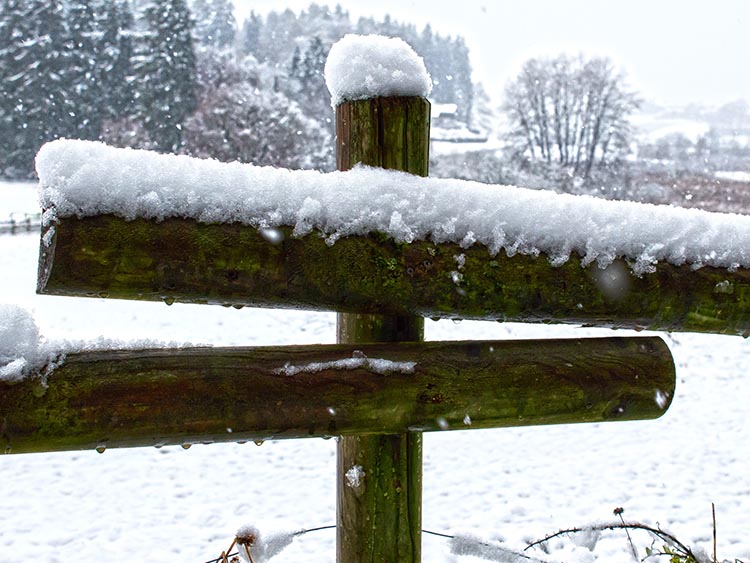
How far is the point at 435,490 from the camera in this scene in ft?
20.2

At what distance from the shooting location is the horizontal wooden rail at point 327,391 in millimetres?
1301

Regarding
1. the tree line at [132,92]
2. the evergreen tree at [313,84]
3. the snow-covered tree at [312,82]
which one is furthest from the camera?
the snow-covered tree at [312,82]

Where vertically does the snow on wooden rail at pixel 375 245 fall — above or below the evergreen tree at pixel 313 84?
below

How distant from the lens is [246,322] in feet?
38.8

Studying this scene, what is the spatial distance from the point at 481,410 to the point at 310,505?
4694 millimetres

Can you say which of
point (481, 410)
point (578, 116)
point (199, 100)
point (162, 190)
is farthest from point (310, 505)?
point (578, 116)

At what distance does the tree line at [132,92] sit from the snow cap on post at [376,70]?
25.7 m

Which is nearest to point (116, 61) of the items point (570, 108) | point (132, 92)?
point (132, 92)

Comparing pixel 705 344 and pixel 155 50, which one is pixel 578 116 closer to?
pixel 155 50

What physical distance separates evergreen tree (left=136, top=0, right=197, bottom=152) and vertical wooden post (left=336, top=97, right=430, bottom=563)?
31.4 metres

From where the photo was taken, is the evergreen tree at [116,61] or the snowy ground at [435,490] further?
the evergreen tree at [116,61]

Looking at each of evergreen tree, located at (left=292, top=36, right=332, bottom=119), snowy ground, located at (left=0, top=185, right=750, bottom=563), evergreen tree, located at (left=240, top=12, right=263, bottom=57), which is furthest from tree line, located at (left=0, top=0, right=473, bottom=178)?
evergreen tree, located at (left=240, top=12, right=263, bottom=57)

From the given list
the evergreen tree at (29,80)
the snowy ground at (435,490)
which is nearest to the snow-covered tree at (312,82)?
the evergreen tree at (29,80)

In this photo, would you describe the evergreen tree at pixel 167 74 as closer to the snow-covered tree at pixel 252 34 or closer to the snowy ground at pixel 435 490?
the snowy ground at pixel 435 490
